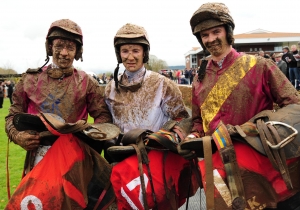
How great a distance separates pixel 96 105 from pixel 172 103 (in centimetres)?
73

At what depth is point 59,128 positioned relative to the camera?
2449mm

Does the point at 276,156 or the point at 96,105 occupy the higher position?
the point at 96,105

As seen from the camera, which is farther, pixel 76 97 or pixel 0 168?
pixel 0 168

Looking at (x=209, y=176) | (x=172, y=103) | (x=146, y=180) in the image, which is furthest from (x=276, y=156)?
(x=172, y=103)

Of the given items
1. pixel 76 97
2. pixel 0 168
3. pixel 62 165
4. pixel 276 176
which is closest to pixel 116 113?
pixel 76 97

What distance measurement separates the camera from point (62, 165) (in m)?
2.62

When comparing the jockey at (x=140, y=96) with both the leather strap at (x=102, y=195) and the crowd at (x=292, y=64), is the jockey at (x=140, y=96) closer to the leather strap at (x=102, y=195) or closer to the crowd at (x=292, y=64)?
the leather strap at (x=102, y=195)

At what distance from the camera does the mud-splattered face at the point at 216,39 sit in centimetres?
261

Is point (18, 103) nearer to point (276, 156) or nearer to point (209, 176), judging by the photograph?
point (209, 176)

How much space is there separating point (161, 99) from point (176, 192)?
86 centimetres

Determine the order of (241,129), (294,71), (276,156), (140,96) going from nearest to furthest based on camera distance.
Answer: (276,156) → (241,129) → (140,96) → (294,71)

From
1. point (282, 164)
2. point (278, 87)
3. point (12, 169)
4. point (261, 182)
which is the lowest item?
point (12, 169)

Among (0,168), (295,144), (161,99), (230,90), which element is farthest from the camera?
(0,168)

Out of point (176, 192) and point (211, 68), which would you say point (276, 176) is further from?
point (211, 68)
